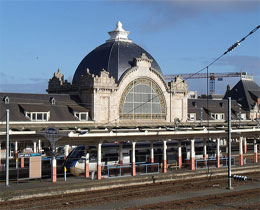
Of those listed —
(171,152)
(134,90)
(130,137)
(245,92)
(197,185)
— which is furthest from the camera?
(245,92)

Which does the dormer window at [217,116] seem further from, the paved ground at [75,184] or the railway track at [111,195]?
the railway track at [111,195]

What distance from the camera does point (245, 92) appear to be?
10306 cm

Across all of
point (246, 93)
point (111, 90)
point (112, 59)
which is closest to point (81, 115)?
point (111, 90)

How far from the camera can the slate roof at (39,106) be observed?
6053cm

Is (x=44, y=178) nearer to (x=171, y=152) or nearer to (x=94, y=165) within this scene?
(x=94, y=165)

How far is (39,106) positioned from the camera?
6338 cm

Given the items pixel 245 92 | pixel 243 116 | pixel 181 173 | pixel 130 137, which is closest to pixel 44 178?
pixel 130 137

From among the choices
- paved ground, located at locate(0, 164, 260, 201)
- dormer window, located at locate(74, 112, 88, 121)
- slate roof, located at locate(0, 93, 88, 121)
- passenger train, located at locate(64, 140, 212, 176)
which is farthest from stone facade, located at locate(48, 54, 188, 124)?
paved ground, located at locate(0, 164, 260, 201)

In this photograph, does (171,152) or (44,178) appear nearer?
(44,178)

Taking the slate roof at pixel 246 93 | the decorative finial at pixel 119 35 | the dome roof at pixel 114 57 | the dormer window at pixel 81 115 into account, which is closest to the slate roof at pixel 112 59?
the dome roof at pixel 114 57

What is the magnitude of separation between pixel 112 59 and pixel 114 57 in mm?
435

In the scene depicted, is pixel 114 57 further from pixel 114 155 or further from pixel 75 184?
pixel 75 184

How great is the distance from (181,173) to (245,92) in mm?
62454

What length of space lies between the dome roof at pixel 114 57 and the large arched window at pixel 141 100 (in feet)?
9.04
